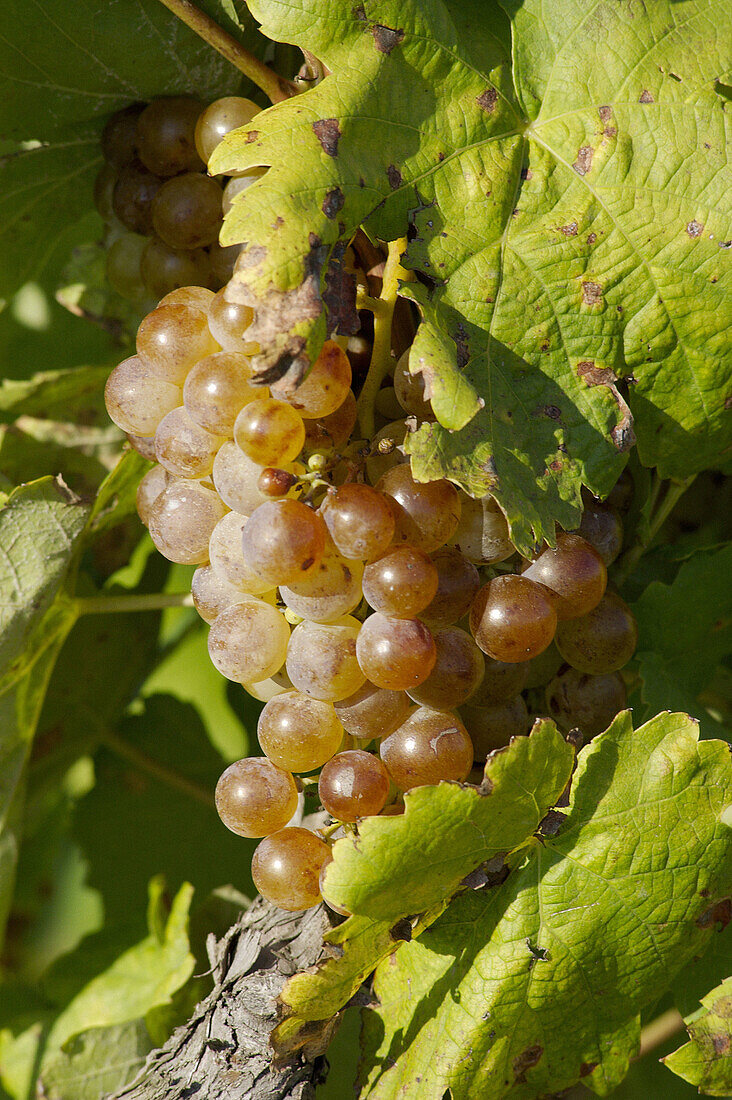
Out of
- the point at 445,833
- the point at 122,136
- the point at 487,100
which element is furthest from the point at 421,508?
the point at 122,136

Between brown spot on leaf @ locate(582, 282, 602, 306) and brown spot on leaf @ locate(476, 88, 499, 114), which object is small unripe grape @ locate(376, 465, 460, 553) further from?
brown spot on leaf @ locate(476, 88, 499, 114)

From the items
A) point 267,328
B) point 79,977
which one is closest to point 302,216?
point 267,328

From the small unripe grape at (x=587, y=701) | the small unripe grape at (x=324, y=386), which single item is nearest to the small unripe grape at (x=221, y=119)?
the small unripe grape at (x=324, y=386)

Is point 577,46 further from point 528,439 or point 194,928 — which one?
point 194,928

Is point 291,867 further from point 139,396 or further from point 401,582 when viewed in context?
point 139,396

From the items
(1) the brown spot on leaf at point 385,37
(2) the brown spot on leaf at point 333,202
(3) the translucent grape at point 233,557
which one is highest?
(1) the brown spot on leaf at point 385,37

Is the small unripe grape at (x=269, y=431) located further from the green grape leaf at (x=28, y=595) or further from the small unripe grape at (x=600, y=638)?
the green grape leaf at (x=28, y=595)
